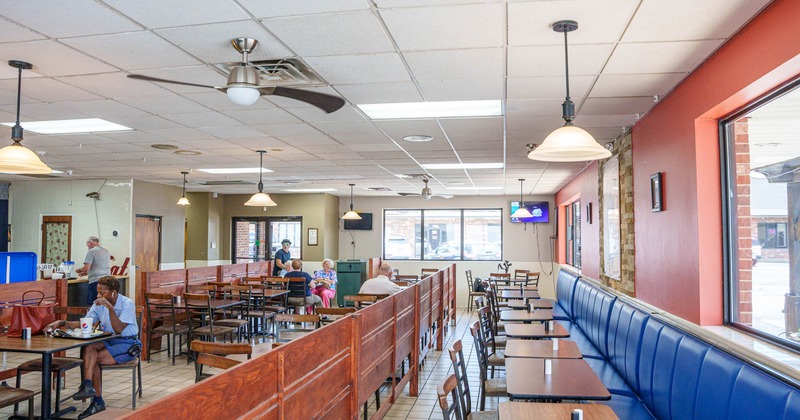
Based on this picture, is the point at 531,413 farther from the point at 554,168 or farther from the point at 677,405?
the point at 554,168

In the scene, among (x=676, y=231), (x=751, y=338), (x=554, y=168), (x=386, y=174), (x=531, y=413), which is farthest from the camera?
(x=386, y=174)

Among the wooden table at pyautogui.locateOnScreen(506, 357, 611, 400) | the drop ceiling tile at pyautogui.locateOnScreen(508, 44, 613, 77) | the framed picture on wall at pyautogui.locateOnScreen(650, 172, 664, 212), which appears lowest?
the wooden table at pyautogui.locateOnScreen(506, 357, 611, 400)

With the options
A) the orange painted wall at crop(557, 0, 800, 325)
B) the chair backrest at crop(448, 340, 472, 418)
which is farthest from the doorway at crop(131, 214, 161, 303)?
the orange painted wall at crop(557, 0, 800, 325)

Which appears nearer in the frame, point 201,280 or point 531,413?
point 531,413

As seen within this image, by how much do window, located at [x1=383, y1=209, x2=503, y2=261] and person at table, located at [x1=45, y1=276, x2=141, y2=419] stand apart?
10.1 meters

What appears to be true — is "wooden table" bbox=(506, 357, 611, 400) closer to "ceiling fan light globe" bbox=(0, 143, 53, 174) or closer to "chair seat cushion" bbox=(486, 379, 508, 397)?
"chair seat cushion" bbox=(486, 379, 508, 397)

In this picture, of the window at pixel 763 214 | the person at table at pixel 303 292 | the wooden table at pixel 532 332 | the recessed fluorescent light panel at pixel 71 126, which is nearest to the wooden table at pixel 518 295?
the wooden table at pixel 532 332

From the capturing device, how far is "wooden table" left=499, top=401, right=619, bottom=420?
8.47 ft

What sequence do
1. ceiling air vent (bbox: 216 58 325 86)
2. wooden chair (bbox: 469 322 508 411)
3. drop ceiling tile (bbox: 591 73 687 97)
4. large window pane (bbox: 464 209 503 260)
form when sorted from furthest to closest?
large window pane (bbox: 464 209 503 260) → drop ceiling tile (bbox: 591 73 687 97) → wooden chair (bbox: 469 322 508 411) → ceiling air vent (bbox: 216 58 325 86)

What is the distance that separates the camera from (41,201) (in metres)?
11.6

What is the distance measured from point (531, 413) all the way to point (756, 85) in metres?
2.16

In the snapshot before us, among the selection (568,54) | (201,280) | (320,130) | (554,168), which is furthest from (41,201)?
(568,54)

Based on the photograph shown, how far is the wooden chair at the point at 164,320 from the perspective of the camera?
681 centimetres

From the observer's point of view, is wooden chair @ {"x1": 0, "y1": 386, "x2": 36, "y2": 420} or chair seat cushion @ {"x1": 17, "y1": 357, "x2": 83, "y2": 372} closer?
wooden chair @ {"x1": 0, "y1": 386, "x2": 36, "y2": 420}
